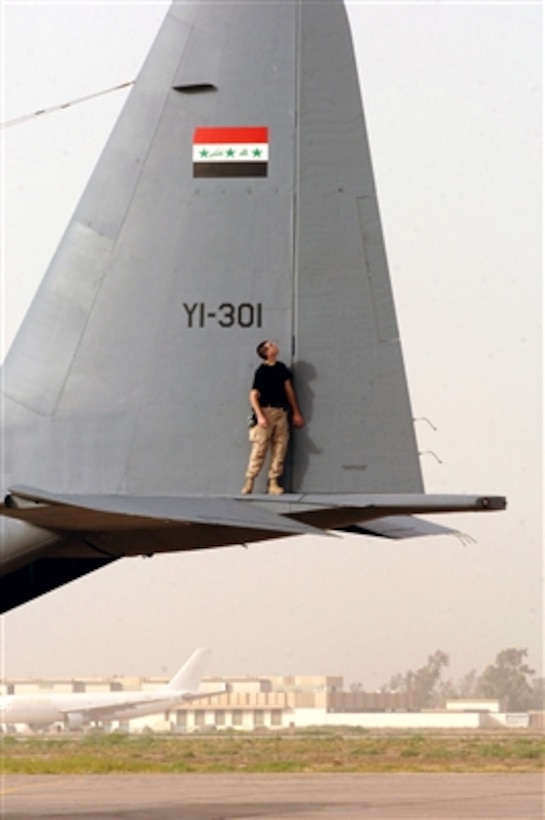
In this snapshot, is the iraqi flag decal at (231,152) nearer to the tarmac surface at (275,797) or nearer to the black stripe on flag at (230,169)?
the black stripe on flag at (230,169)

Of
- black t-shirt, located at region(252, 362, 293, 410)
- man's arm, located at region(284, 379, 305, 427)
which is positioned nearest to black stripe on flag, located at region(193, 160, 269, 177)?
black t-shirt, located at region(252, 362, 293, 410)

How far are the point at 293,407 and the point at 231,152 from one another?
8.39 feet

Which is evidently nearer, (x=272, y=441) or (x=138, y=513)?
(x=138, y=513)

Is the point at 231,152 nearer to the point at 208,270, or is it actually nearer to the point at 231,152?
the point at 231,152

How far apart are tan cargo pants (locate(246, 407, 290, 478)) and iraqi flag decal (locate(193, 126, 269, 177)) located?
7.69ft

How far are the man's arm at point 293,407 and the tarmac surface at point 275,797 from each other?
1095 centimetres

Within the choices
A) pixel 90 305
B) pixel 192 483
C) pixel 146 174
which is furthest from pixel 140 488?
pixel 146 174

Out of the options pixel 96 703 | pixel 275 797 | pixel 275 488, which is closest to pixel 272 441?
pixel 275 488

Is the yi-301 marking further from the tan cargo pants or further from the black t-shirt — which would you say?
the tan cargo pants

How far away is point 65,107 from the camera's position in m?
15.1

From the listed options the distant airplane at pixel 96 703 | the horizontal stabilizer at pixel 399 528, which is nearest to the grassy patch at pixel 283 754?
the distant airplane at pixel 96 703

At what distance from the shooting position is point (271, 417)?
1392cm

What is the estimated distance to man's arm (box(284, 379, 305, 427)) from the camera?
13.9 metres

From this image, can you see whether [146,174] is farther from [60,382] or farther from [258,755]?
[258,755]
